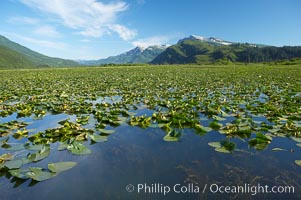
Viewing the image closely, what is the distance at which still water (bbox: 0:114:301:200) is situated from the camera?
4.58 metres

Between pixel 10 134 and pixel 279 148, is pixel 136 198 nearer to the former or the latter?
pixel 279 148

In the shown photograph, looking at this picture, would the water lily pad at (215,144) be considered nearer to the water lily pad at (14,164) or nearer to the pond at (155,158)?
the pond at (155,158)

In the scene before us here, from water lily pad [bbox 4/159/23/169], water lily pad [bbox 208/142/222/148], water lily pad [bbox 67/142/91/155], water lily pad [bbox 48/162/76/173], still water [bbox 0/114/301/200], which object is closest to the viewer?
still water [bbox 0/114/301/200]

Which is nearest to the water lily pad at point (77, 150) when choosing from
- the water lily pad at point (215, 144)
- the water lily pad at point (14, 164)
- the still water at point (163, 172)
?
the still water at point (163, 172)

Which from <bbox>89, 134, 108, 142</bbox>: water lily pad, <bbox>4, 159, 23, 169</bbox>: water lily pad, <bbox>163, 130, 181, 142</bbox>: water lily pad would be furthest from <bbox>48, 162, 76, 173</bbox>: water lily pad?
<bbox>163, 130, 181, 142</bbox>: water lily pad

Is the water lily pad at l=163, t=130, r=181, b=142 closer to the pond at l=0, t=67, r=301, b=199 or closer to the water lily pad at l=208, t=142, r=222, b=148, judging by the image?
the pond at l=0, t=67, r=301, b=199

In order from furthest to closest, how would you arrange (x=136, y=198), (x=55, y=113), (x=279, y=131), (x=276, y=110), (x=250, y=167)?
(x=55, y=113), (x=276, y=110), (x=279, y=131), (x=250, y=167), (x=136, y=198)

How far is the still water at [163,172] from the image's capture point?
4.58 m

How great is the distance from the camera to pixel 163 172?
5344 mm

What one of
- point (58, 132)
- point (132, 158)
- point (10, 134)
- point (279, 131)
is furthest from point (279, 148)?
point (10, 134)

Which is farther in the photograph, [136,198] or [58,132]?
[58,132]

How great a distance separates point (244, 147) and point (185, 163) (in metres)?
1.81

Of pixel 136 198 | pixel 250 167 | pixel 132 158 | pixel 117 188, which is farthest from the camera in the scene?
pixel 132 158

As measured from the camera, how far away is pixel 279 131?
7621mm
